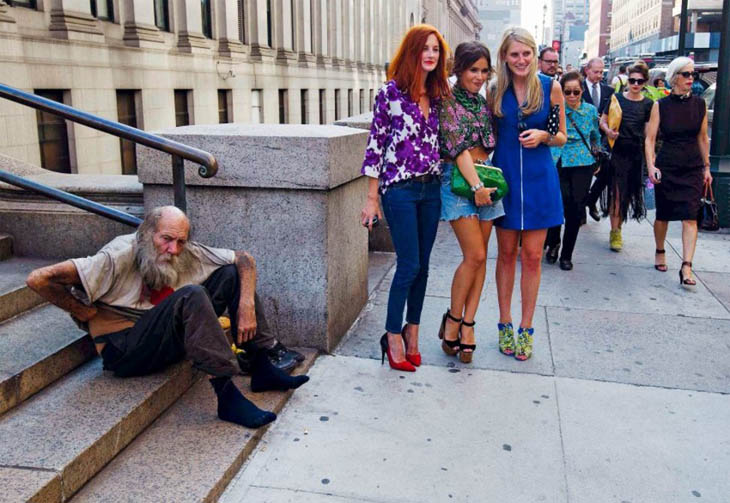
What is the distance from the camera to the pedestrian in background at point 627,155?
7.64 metres

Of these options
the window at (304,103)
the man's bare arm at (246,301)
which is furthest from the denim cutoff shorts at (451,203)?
the window at (304,103)

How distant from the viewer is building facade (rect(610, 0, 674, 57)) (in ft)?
316

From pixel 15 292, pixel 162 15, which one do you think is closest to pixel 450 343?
pixel 15 292

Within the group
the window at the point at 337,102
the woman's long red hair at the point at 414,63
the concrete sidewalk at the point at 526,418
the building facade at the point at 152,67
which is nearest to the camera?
the concrete sidewalk at the point at 526,418

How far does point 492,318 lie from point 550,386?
4.33 ft

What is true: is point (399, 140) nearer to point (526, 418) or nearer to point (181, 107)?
point (526, 418)

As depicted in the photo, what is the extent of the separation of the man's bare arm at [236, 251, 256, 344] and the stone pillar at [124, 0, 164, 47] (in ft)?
45.0

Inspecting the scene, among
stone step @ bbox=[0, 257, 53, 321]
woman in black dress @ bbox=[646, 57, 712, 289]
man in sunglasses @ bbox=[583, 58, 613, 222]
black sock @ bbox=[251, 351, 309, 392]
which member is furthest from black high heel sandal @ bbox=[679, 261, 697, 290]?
stone step @ bbox=[0, 257, 53, 321]

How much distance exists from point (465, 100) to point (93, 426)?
2.76 m

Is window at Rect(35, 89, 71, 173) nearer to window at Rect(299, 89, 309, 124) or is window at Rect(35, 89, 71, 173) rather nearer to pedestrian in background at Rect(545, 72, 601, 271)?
pedestrian in background at Rect(545, 72, 601, 271)

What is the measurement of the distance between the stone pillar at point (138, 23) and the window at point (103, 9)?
13.3 inches

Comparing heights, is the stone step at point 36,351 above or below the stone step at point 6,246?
below

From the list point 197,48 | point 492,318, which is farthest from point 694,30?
point 492,318

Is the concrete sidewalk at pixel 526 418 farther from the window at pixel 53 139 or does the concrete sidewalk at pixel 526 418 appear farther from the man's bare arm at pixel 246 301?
the window at pixel 53 139
